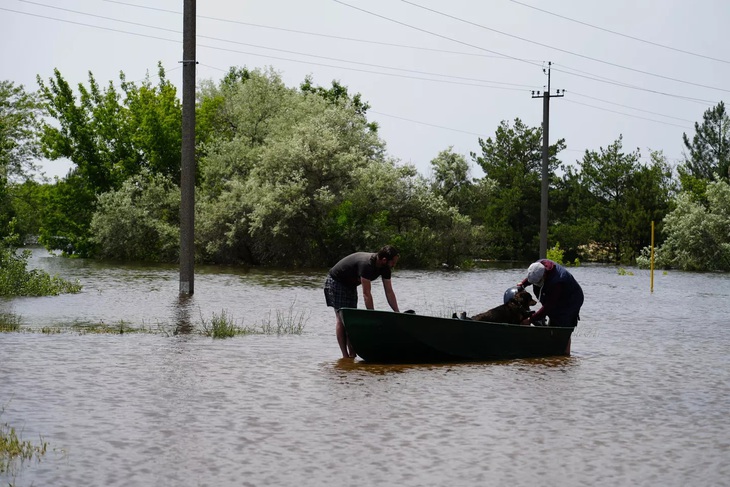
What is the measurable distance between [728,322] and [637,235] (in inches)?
2263

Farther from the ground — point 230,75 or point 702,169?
point 230,75

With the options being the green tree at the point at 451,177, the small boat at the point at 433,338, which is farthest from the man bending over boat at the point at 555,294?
the green tree at the point at 451,177

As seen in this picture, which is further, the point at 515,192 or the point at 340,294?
the point at 515,192

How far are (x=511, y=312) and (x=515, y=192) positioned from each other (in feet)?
238

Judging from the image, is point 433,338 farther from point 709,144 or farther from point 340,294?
point 709,144

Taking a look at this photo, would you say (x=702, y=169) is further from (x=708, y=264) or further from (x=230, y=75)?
(x=230, y=75)

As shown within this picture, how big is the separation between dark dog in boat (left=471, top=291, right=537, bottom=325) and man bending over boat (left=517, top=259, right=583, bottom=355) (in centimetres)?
16

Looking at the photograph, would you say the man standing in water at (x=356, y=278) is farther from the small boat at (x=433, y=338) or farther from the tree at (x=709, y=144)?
the tree at (x=709, y=144)

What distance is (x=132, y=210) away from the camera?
6025 cm

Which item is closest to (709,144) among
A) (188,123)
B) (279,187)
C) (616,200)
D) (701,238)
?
(616,200)

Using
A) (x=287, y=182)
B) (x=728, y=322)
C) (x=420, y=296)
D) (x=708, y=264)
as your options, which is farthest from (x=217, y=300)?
(x=708, y=264)

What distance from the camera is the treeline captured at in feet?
183

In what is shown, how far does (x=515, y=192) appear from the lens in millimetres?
87938

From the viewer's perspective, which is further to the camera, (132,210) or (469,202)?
(469,202)
